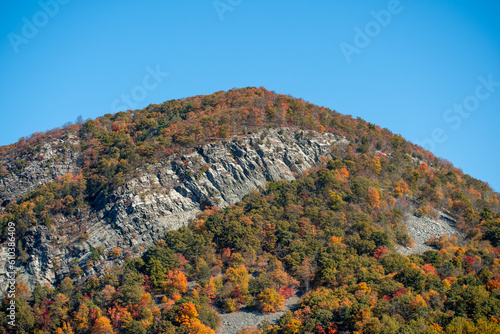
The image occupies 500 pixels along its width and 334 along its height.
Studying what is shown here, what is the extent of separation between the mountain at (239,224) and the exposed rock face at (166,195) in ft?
0.86

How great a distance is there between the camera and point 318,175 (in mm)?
98562

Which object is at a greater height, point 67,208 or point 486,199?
point 486,199

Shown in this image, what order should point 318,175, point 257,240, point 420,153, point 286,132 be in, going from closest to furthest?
point 257,240 < point 318,175 < point 286,132 < point 420,153

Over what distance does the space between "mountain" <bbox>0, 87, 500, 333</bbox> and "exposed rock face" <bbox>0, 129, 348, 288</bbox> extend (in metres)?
0.26

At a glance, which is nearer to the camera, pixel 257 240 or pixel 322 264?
pixel 322 264

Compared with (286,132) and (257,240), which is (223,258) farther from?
(286,132)

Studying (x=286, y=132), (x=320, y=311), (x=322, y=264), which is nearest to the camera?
(x=320, y=311)

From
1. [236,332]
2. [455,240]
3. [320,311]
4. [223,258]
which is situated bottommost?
[236,332]

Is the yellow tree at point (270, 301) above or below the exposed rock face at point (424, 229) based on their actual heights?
below

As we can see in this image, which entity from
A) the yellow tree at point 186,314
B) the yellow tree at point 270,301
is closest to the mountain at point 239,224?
the yellow tree at point 186,314

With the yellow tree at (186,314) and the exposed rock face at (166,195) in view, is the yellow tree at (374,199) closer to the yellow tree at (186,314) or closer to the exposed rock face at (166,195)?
the exposed rock face at (166,195)

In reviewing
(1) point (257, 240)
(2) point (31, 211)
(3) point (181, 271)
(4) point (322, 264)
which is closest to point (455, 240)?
(4) point (322, 264)

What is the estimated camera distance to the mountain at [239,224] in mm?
66438

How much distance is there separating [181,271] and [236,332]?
1765cm
